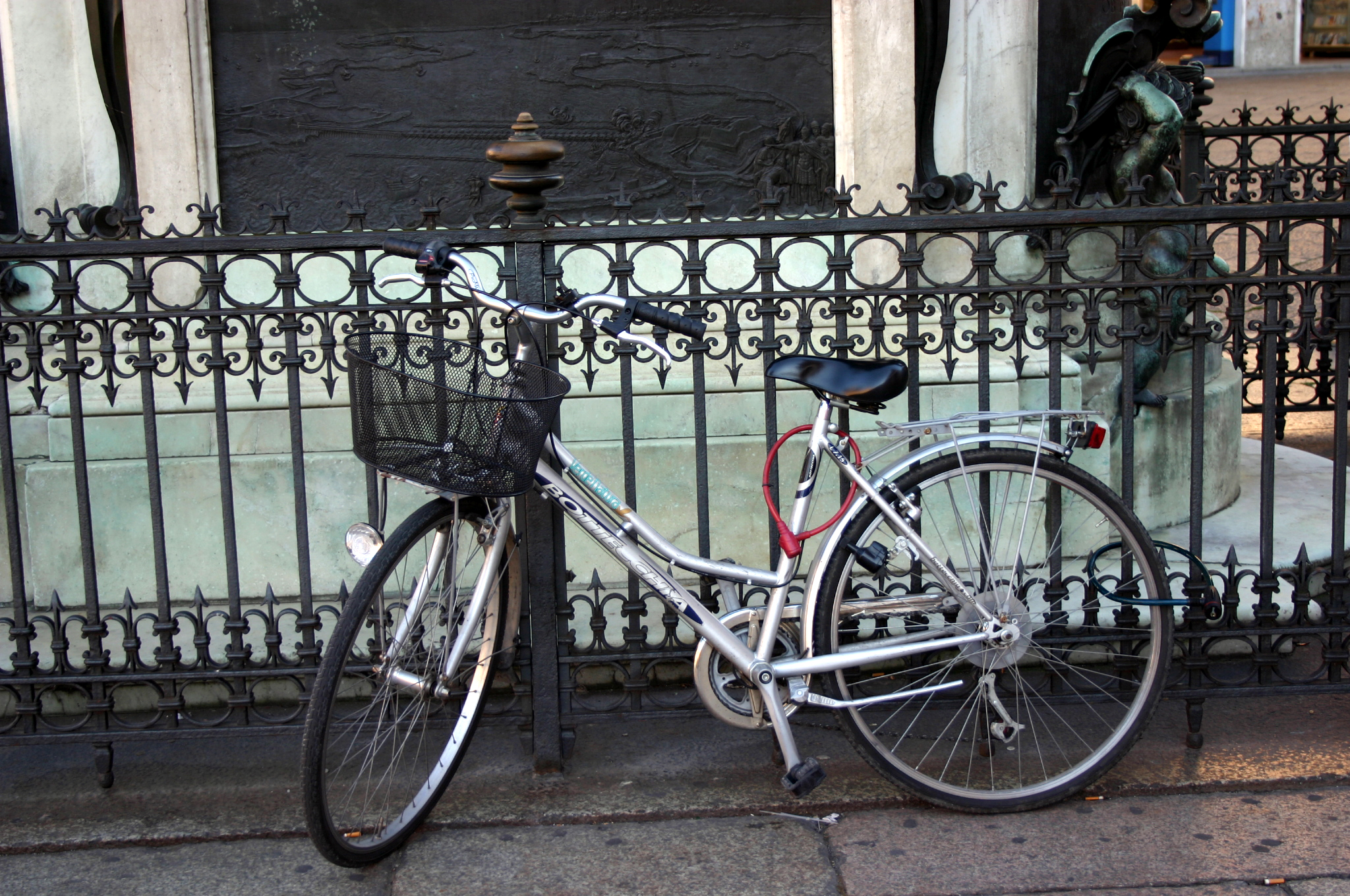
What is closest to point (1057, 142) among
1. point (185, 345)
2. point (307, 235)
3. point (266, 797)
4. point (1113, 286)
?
point (1113, 286)

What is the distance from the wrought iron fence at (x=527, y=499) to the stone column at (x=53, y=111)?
45cm

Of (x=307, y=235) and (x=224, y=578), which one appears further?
(x=224, y=578)

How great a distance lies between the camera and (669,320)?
9.59 feet

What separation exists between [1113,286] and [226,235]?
8.64ft

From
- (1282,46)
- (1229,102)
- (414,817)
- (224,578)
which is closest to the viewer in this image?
(414,817)

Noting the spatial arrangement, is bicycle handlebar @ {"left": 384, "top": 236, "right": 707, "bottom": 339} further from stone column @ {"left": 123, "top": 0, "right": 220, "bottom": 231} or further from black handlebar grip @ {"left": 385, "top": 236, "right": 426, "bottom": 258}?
stone column @ {"left": 123, "top": 0, "right": 220, "bottom": 231}

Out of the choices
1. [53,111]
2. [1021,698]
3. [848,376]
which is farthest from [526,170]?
[53,111]

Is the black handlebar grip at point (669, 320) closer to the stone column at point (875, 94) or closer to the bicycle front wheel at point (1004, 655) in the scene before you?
the bicycle front wheel at point (1004, 655)

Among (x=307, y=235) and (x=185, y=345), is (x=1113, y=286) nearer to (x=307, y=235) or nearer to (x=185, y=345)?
(x=307, y=235)

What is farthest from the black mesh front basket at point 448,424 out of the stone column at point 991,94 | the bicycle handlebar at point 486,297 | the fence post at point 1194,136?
the fence post at point 1194,136

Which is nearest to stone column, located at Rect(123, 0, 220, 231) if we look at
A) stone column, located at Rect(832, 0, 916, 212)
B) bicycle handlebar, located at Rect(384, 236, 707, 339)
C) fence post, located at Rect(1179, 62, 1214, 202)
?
bicycle handlebar, located at Rect(384, 236, 707, 339)

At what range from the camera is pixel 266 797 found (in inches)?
144

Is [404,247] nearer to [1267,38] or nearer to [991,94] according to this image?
[991,94]

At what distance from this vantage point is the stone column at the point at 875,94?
5246 mm
